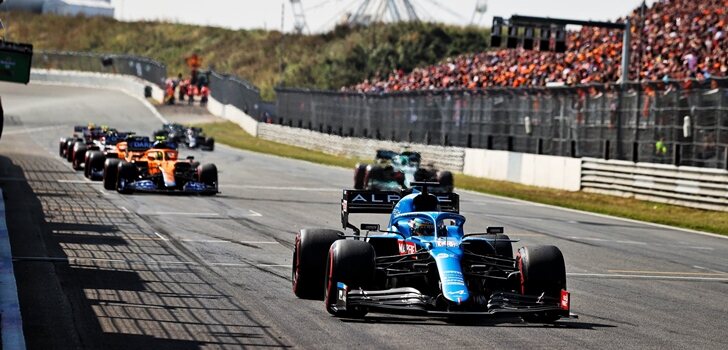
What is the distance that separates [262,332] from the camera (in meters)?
11.5

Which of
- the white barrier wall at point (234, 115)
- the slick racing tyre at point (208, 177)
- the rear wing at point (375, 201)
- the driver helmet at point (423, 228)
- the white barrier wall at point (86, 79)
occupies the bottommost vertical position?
the slick racing tyre at point (208, 177)

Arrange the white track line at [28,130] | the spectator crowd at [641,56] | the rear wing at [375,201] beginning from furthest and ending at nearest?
the white track line at [28,130], the spectator crowd at [641,56], the rear wing at [375,201]

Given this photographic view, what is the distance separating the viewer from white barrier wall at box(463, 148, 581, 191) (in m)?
40.3

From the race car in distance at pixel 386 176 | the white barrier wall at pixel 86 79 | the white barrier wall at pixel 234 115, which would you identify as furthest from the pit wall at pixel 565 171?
the white barrier wall at pixel 86 79

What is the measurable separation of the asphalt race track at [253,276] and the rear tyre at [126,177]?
64cm

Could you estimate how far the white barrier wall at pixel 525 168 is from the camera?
40344 mm

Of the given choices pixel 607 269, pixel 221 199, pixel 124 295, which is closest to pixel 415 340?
pixel 124 295

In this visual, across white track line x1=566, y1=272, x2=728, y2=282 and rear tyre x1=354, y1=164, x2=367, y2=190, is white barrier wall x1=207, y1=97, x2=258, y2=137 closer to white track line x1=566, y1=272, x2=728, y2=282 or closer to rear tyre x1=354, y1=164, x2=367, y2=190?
rear tyre x1=354, y1=164, x2=367, y2=190

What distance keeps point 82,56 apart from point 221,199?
8705 cm

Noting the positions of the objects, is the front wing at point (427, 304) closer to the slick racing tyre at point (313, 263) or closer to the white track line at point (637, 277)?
the slick racing tyre at point (313, 263)

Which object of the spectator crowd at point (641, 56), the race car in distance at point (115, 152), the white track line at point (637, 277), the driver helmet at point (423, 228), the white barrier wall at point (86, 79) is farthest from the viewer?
the white barrier wall at point (86, 79)

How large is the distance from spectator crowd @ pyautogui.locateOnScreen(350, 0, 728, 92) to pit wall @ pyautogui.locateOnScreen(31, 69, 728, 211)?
13.7 ft

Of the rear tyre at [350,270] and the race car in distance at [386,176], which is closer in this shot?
the rear tyre at [350,270]

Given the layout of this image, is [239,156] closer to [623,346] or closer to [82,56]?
[623,346]
